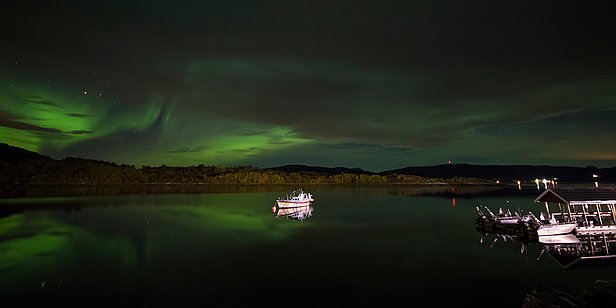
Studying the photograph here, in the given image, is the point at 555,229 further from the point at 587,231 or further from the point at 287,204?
the point at 287,204

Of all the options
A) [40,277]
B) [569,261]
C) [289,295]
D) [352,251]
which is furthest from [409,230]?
[40,277]

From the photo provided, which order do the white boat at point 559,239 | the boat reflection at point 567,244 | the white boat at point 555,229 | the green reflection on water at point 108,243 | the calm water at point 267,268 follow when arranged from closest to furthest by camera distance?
the calm water at point 267,268 → the green reflection on water at point 108,243 → the boat reflection at point 567,244 → the white boat at point 559,239 → the white boat at point 555,229

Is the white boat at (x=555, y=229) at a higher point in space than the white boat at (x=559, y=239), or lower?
higher

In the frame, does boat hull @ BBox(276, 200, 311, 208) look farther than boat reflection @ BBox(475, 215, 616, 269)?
Yes

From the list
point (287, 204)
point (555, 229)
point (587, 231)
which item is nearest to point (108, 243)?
point (287, 204)

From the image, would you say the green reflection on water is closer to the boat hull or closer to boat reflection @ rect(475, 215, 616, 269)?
the boat hull

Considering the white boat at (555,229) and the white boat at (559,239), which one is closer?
the white boat at (559,239)

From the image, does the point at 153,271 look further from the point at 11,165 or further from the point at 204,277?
the point at 11,165

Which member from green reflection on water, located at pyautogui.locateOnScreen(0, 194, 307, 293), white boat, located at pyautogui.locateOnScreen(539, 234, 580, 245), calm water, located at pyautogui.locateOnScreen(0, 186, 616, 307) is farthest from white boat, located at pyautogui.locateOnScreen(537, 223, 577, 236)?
green reflection on water, located at pyautogui.locateOnScreen(0, 194, 307, 293)

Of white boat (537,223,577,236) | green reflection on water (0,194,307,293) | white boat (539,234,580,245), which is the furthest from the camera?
white boat (537,223,577,236)

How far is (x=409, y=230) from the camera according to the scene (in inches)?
1732

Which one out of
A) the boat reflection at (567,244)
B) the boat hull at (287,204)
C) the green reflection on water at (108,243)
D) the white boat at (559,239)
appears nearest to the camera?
the green reflection on water at (108,243)

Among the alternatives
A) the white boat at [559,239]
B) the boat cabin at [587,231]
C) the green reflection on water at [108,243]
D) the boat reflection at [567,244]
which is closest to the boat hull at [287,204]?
the green reflection on water at [108,243]

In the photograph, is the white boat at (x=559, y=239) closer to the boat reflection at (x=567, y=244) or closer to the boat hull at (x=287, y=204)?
the boat reflection at (x=567, y=244)
